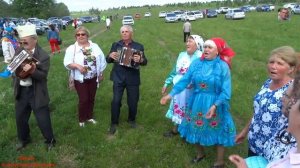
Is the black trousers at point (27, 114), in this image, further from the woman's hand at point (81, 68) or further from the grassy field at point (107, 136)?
the woman's hand at point (81, 68)

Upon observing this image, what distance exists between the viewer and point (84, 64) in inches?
274

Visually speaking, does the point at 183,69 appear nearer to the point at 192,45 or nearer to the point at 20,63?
the point at 192,45

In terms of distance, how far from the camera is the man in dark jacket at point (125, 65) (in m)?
6.68

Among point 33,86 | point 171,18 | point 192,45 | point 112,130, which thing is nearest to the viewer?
point 33,86

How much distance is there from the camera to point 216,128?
5.33m

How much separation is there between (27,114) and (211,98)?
3286 millimetres

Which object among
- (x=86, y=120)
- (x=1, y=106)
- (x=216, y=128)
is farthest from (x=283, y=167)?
(x=1, y=106)

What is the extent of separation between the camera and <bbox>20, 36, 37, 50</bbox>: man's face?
5.75m

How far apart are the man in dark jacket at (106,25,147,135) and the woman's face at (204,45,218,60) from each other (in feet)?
6.11

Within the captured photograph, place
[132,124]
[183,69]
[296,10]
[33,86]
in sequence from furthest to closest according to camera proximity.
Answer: [296,10] → [132,124] → [183,69] → [33,86]

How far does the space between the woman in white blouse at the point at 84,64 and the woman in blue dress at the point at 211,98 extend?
89.9 inches

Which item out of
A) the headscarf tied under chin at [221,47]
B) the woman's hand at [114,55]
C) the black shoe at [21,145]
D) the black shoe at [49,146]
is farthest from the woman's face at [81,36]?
the headscarf tied under chin at [221,47]

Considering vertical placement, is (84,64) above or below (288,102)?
below

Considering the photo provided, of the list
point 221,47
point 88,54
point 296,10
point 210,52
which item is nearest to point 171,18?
point 296,10
